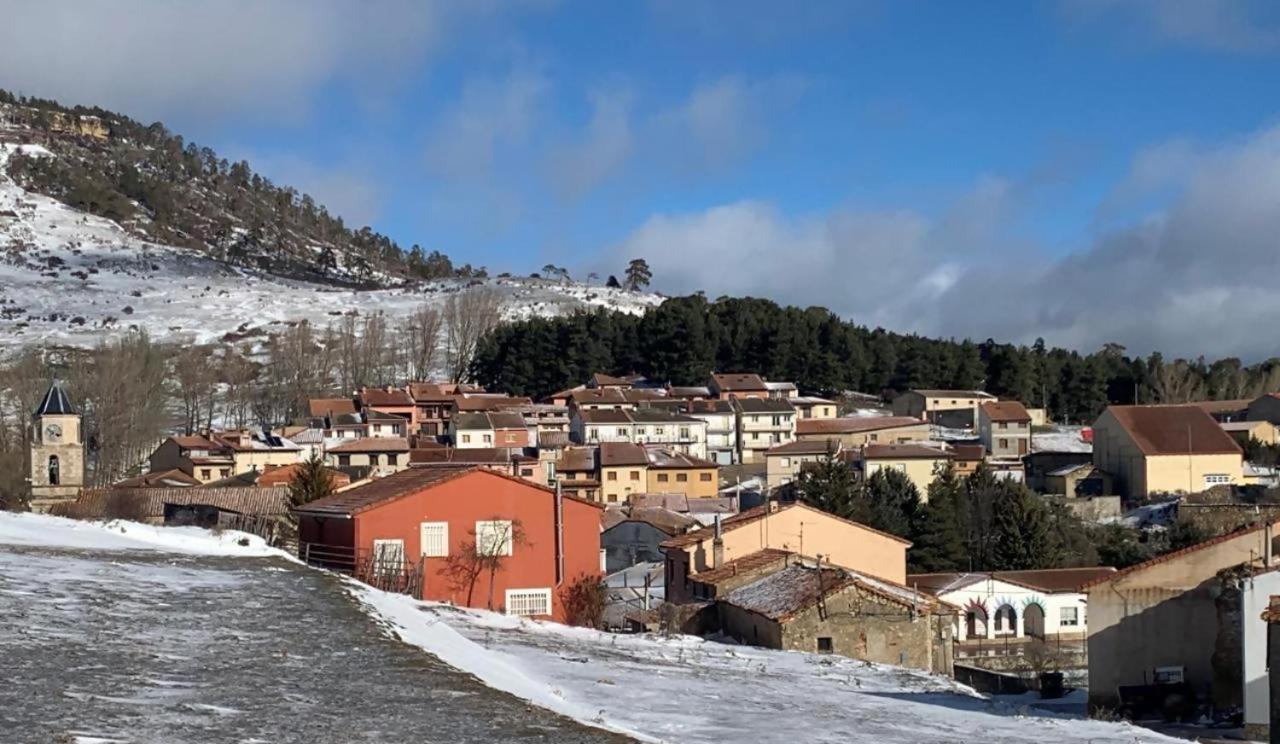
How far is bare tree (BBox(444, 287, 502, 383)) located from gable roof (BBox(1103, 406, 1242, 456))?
55128mm

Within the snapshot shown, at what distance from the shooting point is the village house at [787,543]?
97.2ft

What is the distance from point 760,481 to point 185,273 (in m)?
102

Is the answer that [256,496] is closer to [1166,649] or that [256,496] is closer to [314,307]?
[1166,649]

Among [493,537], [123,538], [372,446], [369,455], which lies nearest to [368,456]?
[369,455]

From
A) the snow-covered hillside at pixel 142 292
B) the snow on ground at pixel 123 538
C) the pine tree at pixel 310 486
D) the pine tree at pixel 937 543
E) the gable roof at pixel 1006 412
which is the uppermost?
the snow-covered hillside at pixel 142 292

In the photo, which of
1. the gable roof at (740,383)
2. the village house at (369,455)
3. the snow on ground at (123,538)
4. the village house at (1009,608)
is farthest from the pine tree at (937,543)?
the gable roof at (740,383)

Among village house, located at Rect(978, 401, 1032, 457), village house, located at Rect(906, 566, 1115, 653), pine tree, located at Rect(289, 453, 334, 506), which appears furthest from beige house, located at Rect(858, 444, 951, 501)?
pine tree, located at Rect(289, 453, 334, 506)

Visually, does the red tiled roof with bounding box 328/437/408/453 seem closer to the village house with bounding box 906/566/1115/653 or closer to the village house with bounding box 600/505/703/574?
the village house with bounding box 600/505/703/574

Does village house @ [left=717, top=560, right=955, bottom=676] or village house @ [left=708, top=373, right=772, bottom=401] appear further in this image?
village house @ [left=708, top=373, right=772, bottom=401]

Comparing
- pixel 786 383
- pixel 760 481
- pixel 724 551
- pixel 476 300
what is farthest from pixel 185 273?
pixel 724 551

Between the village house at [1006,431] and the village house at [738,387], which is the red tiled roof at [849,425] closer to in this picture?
the village house at [1006,431]

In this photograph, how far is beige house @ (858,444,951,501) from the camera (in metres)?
66.1

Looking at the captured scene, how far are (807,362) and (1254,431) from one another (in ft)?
101

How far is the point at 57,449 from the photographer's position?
42719 mm
